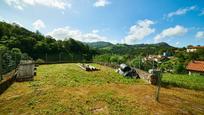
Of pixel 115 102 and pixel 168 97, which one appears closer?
pixel 115 102

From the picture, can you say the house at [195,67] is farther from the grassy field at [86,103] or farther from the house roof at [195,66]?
the grassy field at [86,103]

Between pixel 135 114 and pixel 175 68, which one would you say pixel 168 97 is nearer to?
pixel 135 114

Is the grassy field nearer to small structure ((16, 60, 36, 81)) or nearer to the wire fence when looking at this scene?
small structure ((16, 60, 36, 81))

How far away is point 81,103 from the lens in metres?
6.86

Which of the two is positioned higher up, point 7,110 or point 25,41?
point 25,41

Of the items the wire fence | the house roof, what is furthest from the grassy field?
the house roof

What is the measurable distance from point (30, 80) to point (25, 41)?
27.9 meters

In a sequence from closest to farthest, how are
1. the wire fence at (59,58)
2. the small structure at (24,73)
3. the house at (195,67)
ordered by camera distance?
the small structure at (24,73) < the wire fence at (59,58) < the house at (195,67)

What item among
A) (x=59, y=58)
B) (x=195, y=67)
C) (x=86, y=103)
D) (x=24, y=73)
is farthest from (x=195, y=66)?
(x=86, y=103)

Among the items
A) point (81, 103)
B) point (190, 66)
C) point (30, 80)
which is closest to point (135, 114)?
point (81, 103)

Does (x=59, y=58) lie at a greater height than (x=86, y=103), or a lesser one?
greater

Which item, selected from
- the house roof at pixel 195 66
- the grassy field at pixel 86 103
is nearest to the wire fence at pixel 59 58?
the grassy field at pixel 86 103

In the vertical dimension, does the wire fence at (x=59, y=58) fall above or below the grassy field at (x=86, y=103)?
above

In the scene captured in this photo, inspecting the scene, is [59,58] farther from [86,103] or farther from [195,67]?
[195,67]
